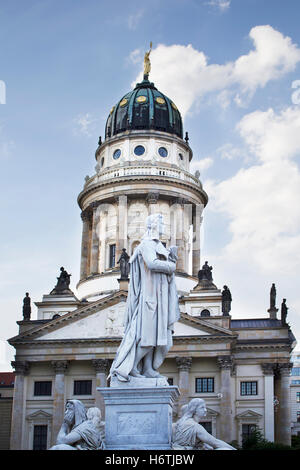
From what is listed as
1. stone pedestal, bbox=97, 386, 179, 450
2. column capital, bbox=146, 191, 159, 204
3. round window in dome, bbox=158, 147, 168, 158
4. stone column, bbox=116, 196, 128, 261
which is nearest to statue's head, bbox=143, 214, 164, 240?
stone pedestal, bbox=97, 386, 179, 450

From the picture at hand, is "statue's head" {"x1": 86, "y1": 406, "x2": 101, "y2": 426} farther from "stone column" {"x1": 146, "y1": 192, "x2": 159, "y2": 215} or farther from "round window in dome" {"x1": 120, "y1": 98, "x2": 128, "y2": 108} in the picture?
"round window in dome" {"x1": 120, "y1": 98, "x2": 128, "y2": 108}

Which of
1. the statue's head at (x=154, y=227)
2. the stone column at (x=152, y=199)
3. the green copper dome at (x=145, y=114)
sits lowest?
the statue's head at (x=154, y=227)

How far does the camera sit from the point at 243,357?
6347 cm

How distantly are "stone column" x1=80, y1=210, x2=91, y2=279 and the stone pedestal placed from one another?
6597 cm

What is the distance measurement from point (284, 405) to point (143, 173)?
27132 millimetres

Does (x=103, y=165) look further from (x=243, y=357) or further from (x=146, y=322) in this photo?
(x=146, y=322)

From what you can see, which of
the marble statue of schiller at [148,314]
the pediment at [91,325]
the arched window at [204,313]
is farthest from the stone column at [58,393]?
the marble statue of schiller at [148,314]

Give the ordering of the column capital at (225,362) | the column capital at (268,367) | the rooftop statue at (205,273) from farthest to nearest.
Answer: the rooftop statue at (205,273) → the column capital at (268,367) → the column capital at (225,362)

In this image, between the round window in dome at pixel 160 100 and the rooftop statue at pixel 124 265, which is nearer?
the rooftop statue at pixel 124 265

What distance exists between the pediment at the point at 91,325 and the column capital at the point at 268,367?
6.00 metres

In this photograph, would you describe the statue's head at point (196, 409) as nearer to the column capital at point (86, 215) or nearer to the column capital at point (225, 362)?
the column capital at point (225, 362)

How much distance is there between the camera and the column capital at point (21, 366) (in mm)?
62094
